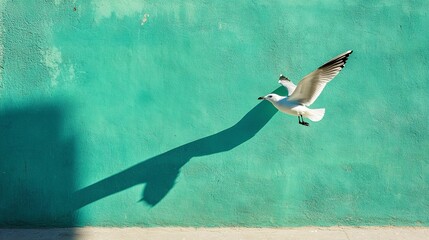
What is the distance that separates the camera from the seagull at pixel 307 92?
Answer: 4.51 m

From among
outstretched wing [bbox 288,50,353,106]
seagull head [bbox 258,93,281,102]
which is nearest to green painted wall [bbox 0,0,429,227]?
seagull head [bbox 258,93,281,102]

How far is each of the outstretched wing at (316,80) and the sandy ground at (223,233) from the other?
1.37 meters

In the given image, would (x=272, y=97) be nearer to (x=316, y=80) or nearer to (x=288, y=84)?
(x=288, y=84)

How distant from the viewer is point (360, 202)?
5.27 metres

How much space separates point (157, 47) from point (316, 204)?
7.59 feet

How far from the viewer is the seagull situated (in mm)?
4508

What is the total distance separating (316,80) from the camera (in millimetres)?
4602

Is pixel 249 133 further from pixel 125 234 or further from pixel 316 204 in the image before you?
pixel 125 234

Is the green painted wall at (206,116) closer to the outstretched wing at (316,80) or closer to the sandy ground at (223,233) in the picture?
the sandy ground at (223,233)

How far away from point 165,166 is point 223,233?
916mm

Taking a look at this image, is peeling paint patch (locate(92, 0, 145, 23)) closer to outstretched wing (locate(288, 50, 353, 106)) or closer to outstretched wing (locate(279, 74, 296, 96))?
outstretched wing (locate(279, 74, 296, 96))

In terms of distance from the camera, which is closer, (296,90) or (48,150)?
(296,90)

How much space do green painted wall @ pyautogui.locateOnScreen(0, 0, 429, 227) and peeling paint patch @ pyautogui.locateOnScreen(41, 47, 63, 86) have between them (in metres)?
0.01

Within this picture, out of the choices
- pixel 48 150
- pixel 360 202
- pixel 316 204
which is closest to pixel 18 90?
pixel 48 150
